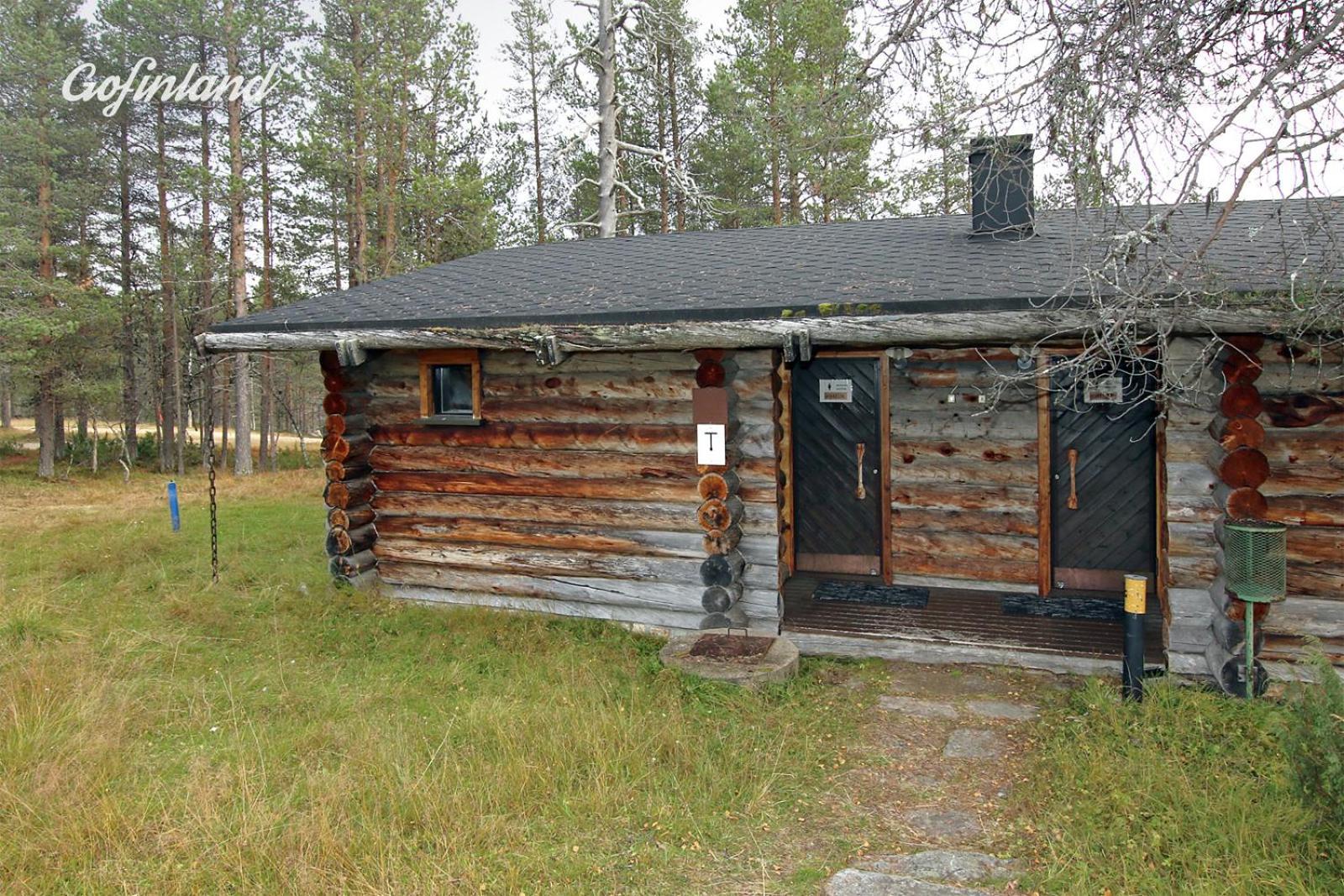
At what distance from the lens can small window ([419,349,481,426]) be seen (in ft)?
25.4

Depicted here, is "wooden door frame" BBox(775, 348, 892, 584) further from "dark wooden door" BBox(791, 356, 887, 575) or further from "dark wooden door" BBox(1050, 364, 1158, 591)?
"dark wooden door" BBox(1050, 364, 1158, 591)

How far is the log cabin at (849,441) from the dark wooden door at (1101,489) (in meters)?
0.03

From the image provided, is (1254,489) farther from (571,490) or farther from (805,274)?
(571,490)

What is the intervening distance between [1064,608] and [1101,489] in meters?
1.25

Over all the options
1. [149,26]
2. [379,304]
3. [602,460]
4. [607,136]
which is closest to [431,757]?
[602,460]

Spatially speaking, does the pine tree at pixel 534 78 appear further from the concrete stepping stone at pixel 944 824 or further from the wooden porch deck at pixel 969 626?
the concrete stepping stone at pixel 944 824

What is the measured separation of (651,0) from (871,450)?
14.1 meters

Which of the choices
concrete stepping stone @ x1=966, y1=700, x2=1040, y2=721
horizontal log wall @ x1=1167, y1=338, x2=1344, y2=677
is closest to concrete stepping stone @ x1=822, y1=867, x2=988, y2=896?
concrete stepping stone @ x1=966, y1=700, x2=1040, y2=721

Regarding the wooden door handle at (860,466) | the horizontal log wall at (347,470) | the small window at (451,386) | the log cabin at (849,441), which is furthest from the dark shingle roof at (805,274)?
the wooden door handle at (860,466)

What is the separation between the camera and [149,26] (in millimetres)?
20422

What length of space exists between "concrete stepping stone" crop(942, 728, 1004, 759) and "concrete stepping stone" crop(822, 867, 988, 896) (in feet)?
4.64

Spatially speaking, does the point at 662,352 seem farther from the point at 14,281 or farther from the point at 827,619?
the point at 14,281

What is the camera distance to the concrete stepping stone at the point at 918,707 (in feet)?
18.5

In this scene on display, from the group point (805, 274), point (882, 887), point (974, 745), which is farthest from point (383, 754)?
point (805, 274)
